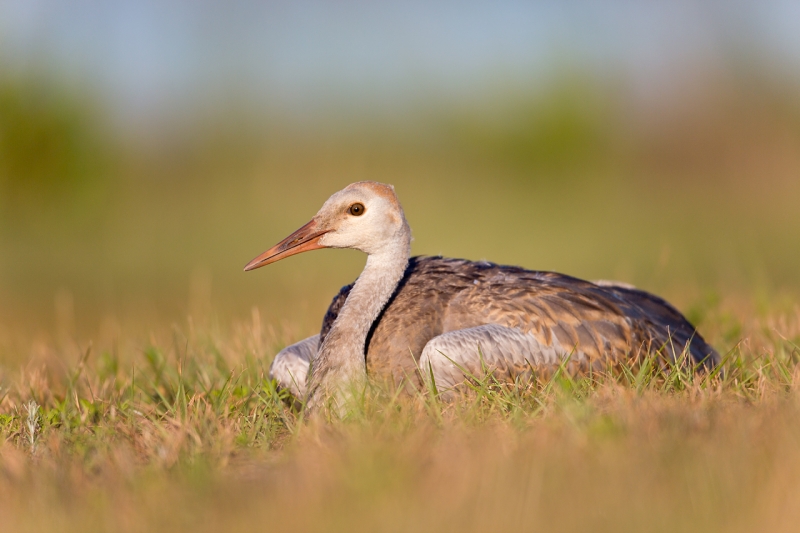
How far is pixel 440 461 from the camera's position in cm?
362

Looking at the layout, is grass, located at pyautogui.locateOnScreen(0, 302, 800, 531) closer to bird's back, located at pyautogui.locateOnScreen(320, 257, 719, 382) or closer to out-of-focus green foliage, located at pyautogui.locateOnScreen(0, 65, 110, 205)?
bird's back, located at pyautogui.locateOnScreen(320, 257, 719, 382)

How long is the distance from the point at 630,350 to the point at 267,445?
7.67 feet

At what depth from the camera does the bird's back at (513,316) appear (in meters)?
5.47

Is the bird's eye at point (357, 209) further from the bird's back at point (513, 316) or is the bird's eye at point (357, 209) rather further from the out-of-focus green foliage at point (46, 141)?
the out-of-focus green foliage at point (46, 141)

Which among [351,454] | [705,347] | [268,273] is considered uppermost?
[351,454]

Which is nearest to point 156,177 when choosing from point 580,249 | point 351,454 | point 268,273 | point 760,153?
point 268,273

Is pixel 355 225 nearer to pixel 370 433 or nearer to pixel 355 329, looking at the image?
pixel 355 329

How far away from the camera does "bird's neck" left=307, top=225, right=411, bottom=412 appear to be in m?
5.17

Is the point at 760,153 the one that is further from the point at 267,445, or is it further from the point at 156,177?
the point at 267,445

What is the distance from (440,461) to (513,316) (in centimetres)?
200

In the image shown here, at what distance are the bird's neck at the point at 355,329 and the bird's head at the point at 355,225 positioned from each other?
0.08 meters

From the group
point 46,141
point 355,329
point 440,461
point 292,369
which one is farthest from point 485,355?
point 46,141

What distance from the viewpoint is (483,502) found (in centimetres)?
332

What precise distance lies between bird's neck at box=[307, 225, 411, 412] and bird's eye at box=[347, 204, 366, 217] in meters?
0.26
